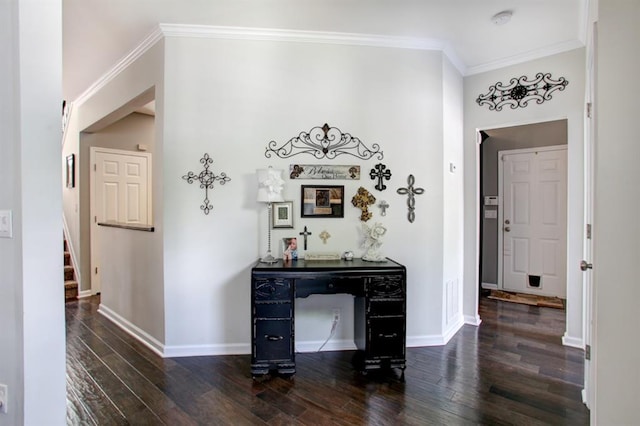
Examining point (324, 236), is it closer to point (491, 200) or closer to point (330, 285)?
point (330, 285)

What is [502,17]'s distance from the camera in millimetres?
2334

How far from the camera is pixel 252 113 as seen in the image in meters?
2.59

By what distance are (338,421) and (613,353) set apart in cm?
139

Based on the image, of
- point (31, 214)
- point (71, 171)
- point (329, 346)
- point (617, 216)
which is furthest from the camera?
point (71, 171)

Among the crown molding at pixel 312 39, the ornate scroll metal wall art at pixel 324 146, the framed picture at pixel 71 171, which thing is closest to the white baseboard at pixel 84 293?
the framed picture at pixel 71 171

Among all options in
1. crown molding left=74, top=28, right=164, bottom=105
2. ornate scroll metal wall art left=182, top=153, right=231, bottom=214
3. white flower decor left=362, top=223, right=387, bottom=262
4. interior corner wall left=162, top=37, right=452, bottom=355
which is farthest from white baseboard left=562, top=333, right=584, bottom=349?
crown molding left=74, top=28, right=164, bottom=105

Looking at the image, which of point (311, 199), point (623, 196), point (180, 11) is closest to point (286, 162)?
point (311, 199)

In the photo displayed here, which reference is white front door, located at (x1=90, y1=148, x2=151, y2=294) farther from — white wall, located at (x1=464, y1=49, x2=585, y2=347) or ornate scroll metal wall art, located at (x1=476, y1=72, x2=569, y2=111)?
ornate scroll metal wall art, located at (x1=476, y1=72, x2=569, y2=111)

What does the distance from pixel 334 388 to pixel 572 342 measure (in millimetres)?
2294

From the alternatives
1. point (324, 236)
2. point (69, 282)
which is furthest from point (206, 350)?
point (69, 282)

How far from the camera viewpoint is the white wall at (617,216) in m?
1.18

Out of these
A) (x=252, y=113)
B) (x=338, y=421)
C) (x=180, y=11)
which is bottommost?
(x=338, y=421)

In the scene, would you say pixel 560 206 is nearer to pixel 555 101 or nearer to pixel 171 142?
pixel 555 101

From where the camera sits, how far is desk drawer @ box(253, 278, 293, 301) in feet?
7.26
